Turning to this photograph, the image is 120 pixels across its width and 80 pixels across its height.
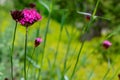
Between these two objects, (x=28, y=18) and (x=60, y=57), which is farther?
(x=60, y=57)

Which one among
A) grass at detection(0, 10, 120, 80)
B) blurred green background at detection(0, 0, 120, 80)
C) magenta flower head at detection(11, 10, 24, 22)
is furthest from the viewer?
blurred green background at detection(0, 0, 120, 80)

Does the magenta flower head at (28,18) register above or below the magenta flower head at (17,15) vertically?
below

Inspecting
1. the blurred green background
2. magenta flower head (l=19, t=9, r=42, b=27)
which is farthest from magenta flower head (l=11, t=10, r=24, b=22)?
the blurred green background

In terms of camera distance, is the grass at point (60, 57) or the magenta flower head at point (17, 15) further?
the grass at point (60, 57)

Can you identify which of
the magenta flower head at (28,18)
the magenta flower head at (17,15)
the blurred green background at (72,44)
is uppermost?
the magenta flower head at (17,15)

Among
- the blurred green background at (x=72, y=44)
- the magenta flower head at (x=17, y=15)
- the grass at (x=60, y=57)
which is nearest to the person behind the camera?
the magenta flower head at (x=17, y=15)

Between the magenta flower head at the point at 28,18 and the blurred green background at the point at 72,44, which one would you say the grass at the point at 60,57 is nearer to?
the blurred green background at the point at 72,44

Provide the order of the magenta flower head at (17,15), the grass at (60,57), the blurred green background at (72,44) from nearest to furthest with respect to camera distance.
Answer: the magenta flower head at (17,15), the grass at (60,57), the blurred green background at (72,44)

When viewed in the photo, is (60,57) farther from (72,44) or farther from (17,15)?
(17,15)

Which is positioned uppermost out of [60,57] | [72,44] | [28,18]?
[28,18]

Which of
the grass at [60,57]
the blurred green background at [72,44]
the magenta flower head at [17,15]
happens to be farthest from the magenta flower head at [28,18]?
the blurred green background at [72,44]

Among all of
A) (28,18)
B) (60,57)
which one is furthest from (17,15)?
(60,57)

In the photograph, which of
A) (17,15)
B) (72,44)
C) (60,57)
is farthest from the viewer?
(72,44)

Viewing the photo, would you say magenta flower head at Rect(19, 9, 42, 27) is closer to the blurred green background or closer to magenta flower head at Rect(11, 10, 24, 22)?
magenta flower head at Rect(11, 10, 24, 22)
